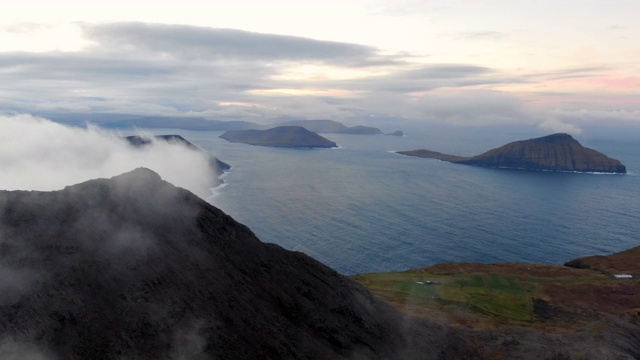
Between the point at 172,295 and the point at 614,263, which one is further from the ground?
the point at 172,295

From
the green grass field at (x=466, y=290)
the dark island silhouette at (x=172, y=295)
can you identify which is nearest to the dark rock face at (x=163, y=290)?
the dark island silhouette at (x=172, y=295)

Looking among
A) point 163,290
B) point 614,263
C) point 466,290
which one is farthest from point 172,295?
point 614,263

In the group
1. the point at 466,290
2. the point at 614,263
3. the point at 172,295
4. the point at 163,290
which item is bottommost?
the point at 466,290

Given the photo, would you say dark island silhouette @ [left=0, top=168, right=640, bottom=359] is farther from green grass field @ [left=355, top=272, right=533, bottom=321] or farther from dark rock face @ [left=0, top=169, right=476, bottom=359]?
green grass field @ [left=355, top=272, right=533, bottom=321]

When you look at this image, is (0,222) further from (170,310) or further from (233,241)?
(233,241)

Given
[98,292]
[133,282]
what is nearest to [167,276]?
[133,282]

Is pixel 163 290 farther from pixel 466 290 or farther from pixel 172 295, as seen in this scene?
pixel 466 290

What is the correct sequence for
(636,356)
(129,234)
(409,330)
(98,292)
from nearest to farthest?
(98,292) → (129,234) → (409,330) → (636,356)

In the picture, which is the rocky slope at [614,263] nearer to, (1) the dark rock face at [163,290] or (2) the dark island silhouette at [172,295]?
(2) the dark island silhouette at [172,295]
